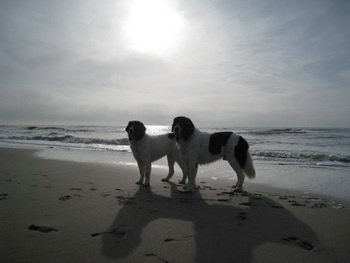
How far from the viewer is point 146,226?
11.0 ft

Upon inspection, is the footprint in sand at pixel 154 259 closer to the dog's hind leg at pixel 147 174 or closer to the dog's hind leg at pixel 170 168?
the dog's hind leg at pixel 147 174

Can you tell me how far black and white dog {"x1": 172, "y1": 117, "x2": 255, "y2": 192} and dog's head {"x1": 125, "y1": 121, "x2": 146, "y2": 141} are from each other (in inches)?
34.3

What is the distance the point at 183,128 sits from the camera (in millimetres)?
5926

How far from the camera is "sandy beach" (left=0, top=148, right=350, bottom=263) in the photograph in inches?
102

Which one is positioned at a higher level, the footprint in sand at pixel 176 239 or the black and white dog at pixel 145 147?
the black and white dog at pixel 145 147

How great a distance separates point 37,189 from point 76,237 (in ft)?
9.16

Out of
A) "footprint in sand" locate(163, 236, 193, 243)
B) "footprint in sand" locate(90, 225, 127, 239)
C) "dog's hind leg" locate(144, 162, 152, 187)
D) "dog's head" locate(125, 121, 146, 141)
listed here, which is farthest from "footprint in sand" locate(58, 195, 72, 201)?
"footprint in sand" locate(163, 236, 193, 243)

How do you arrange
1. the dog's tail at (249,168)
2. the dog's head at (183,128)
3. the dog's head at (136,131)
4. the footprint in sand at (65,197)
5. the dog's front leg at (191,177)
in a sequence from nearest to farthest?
the footprint in sand at (65,197) < the dog's front leg at (191,177) < the dog's head at (183,128) < the dog's tail at (249,168) < the dog's head at (136,131)

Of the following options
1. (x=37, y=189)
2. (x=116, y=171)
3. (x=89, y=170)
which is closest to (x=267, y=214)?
(x=37, y=189)

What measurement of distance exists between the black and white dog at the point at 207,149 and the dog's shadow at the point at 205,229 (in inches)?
47.5

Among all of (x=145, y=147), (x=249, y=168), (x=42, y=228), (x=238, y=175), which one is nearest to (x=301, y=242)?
(x=42, y=228)

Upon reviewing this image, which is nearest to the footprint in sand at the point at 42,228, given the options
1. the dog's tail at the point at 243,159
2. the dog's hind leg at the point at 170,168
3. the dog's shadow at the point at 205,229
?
the dog's shadow at the point at 205,229

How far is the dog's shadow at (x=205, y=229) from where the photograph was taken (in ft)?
8.70

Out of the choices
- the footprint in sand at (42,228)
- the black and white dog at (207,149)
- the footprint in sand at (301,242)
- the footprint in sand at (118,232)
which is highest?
the black and white dog at (207,149)
